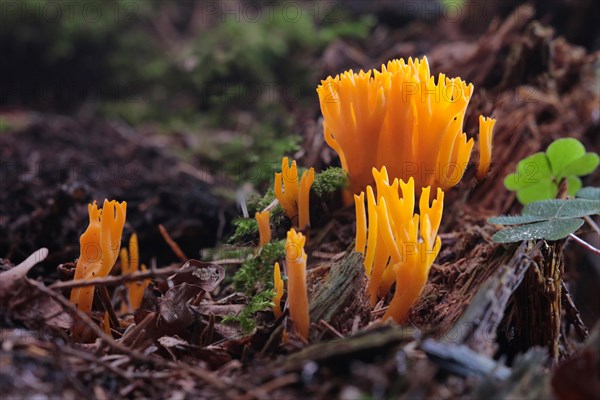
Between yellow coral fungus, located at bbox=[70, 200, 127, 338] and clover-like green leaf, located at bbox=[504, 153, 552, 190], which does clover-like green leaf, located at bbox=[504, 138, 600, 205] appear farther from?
yellow coral fungus, located at bbox=[70, 200, 127, 338]

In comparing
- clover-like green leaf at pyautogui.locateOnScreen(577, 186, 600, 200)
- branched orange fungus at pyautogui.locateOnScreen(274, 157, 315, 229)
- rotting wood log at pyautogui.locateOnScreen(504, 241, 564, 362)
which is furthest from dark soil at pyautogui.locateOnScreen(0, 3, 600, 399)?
clover-like green leaf at pyautogui.locateOnScreen(577, 186, 600, 200)

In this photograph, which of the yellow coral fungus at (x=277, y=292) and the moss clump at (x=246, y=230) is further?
the moss clump at (x=246, y=230)

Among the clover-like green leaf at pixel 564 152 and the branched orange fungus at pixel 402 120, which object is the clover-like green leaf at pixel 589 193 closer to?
the clover-like green leaf at pixel 564 152

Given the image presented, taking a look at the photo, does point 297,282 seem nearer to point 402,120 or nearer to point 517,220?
point 402,120

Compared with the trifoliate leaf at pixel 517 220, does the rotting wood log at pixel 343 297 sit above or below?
below

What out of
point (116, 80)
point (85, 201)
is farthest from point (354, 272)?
point (116, 80)

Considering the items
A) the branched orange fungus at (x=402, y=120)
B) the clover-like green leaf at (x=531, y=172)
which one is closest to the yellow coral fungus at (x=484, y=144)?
the branched orange fungus at (x=402, y=120)
